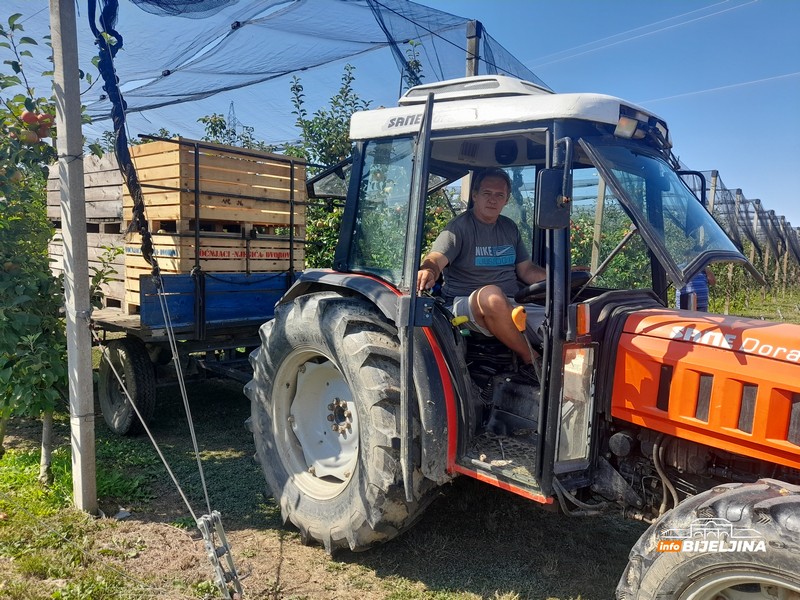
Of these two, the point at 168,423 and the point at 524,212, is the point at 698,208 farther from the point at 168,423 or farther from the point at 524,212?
the point at 168,423

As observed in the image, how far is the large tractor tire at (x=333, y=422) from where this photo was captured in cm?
301

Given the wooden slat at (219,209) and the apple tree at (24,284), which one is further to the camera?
the wooden slat at (219,209)

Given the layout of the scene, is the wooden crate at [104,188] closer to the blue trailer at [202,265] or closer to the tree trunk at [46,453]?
the blue trailer at [202,265]

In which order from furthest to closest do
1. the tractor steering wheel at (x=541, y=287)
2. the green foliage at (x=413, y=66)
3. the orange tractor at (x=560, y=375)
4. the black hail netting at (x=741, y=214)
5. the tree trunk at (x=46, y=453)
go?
A: 1. the black hail netting at (x=741, y=214)
2. the green foliage at (x=413, y=66)
3. the tree trunk at (x=46, y=453)
4. the tractor steering wheel at (x=541, y=287)
5. the orange tractor at (x=560, y=375)

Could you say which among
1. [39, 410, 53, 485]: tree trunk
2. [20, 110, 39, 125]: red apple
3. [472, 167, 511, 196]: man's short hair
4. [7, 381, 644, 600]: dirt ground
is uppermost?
[20, 110, 39, 125]: red apple

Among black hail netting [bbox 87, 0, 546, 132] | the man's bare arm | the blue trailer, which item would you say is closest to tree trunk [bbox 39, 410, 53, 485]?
the blue trailer

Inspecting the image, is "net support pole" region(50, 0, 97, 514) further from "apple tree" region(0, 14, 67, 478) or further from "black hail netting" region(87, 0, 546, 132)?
"black hail netting" region(87, 0, 546, 132)

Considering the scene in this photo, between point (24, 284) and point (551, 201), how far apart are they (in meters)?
3.29

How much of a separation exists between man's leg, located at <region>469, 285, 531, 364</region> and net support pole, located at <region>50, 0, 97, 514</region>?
221cm

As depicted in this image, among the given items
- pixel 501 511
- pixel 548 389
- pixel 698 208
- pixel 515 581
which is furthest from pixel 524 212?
pixel 515 581

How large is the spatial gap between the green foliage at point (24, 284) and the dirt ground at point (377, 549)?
33.3 inches

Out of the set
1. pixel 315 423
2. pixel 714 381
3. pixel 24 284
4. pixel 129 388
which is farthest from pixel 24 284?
pixel 714 381

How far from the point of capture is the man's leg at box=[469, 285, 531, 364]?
305cm

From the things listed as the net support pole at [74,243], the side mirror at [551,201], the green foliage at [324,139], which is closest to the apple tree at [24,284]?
the net support pole at [74,243]
